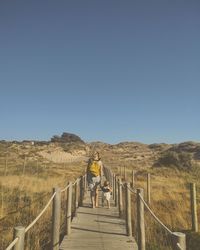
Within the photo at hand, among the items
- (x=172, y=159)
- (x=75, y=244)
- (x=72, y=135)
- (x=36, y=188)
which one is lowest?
(x=75, y=244)

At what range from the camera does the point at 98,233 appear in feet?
30.0

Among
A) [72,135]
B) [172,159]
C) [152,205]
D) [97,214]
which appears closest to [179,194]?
[152,205]

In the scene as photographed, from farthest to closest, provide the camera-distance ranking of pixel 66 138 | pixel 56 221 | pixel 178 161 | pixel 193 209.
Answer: pixel 66 138 < pixel 178 161 < pixel 193 209 < pixel 56 221

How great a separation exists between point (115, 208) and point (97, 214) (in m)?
1.72

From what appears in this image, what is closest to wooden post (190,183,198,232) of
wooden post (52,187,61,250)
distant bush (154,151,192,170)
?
wooden post (52,187,61,250)

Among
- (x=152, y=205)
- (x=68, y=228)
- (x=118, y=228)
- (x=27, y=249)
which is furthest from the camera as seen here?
(x=152, y=205)

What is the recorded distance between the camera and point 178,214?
12336mm

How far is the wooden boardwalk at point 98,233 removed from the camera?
7.93 m

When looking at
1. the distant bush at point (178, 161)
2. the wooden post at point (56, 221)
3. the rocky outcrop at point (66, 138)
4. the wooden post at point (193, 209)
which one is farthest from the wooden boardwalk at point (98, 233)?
the rocky outcrop at point (66, 138)

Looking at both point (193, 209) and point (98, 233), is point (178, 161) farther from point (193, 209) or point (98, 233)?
point (98, 233)

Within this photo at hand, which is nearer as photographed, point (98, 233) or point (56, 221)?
point (56, 221)

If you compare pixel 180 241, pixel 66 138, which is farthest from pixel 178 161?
pixel 66 138

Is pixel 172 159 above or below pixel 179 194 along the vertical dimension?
above

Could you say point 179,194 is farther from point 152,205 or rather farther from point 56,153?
point 56,153
